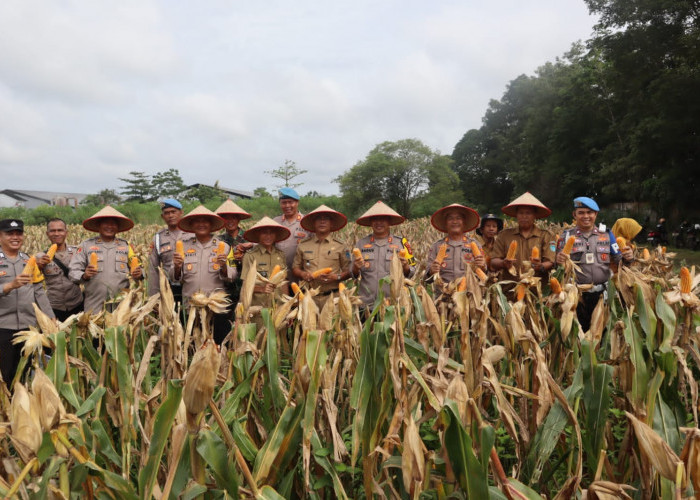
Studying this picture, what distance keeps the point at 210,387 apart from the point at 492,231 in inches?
181

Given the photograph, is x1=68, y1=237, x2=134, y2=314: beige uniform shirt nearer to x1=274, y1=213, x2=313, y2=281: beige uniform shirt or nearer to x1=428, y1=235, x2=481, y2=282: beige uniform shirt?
x1=274, y1=213, x2=313, y2=281: beige uniform shirt

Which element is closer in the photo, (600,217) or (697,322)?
(697,322)

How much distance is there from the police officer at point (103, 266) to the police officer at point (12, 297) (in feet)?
1.13

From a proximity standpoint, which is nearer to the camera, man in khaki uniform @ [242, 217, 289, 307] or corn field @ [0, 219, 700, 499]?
corn field @ [0, 219, 700, 499]

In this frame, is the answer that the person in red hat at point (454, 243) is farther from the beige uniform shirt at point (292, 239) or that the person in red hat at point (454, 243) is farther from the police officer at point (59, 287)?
the police officer at point (59, 287)

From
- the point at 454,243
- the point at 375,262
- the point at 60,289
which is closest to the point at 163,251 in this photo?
the point at 60,289

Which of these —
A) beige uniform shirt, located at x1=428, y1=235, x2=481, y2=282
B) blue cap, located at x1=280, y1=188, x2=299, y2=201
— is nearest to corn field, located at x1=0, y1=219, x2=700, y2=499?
beige uniform shirt, located at x1=428, y1=235, x2=481, y2=282

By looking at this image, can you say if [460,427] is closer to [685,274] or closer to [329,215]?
[685,274]

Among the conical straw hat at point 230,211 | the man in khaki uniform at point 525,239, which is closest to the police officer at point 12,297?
the conical straw hat at point 230,211

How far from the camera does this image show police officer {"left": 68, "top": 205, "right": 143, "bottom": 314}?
13.7ft

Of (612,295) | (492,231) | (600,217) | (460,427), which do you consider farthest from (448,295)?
(600,217)

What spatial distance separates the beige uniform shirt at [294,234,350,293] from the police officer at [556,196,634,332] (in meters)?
1.78

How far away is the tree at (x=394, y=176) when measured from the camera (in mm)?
33688

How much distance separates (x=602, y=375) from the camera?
152cm
